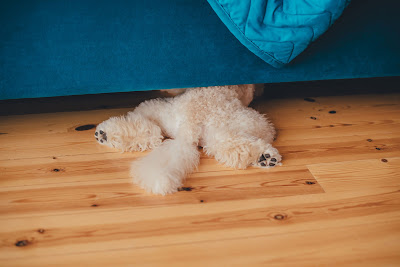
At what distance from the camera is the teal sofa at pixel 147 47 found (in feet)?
3.39

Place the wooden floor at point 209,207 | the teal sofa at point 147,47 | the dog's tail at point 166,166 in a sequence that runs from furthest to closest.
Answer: the teal sofa at point 147,47, the dog's tail at point 166,166, the wooden floor at point 209,207

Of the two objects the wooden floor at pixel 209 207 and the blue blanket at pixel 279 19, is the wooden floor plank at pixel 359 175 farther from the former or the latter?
the blue blanket at pixel 279 19

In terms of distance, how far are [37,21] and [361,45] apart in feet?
3.58

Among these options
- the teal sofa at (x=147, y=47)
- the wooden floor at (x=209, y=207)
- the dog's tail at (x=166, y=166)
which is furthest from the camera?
the teal sofa at (x=147, y=47)

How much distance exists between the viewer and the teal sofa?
103 cm

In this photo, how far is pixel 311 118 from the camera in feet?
4.42

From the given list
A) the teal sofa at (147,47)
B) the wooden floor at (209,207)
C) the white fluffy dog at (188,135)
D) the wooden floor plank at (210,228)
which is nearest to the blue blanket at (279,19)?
the teal sofa at (147,47)

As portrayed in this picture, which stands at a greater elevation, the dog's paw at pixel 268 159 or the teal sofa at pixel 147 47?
the teal sofa at pixel 147 47

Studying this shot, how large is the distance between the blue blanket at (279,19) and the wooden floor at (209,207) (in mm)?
360

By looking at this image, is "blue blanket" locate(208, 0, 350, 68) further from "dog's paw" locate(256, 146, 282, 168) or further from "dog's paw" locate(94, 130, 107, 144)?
"dog's paw" locate(94, 130, 107, 144)

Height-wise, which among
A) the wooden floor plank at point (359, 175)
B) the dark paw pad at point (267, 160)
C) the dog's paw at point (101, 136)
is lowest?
the wooden floor plank at point (359, 175)

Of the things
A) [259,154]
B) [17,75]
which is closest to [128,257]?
[259,154]

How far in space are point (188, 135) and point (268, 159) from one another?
27 cm

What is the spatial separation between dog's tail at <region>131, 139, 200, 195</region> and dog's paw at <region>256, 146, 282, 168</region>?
197 millimetres
